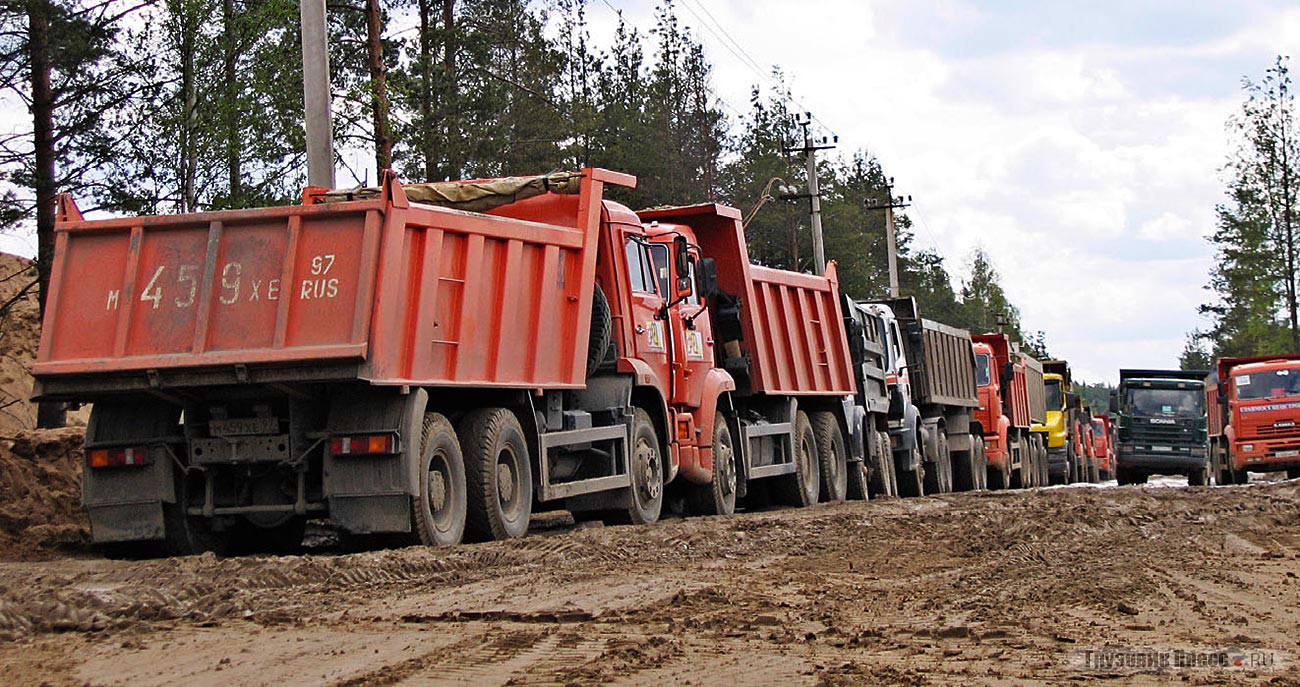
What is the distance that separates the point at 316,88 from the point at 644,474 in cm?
547

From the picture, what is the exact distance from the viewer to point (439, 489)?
12.0 metres

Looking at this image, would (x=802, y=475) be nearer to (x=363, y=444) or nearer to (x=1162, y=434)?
(x=363, y=444)

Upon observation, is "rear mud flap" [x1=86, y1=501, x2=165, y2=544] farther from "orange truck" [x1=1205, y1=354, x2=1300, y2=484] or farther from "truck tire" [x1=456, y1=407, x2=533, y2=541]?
"orange truck" [x1=1205, y1=354, x2=1300, y2=484]

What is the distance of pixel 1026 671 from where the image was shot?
6.04m

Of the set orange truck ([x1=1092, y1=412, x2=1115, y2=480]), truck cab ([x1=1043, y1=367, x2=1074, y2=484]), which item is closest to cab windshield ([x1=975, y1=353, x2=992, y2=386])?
truck cab ([x1=1043, y1=367, x2=1074, y2=484])

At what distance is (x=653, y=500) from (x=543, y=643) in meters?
8.64

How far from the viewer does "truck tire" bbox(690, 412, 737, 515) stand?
1709cm

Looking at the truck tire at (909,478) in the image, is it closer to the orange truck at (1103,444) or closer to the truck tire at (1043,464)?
the truck tire at (1043,464)

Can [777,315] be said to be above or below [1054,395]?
below

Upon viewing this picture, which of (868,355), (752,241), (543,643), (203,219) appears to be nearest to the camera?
(543,643)

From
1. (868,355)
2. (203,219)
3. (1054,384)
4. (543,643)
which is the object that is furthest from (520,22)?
(543,643)

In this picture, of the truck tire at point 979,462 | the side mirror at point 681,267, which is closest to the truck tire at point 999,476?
→ the truck tire at point 979,462

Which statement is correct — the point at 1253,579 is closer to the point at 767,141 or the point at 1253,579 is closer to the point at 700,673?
the point at 700,673

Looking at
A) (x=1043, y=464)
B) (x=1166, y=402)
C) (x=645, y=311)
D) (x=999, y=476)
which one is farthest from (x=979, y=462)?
(x=645, y=311)
